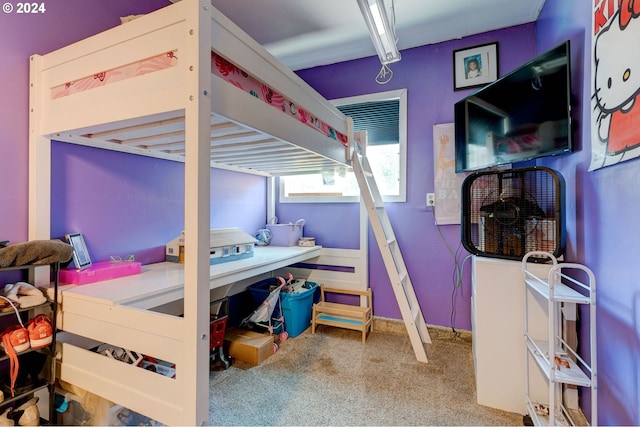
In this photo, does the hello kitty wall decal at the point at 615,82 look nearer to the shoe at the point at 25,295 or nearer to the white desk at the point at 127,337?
the white desk at the point at 127,337

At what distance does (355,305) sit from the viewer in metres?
2.89

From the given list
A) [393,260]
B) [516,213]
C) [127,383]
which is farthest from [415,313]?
[127,383]

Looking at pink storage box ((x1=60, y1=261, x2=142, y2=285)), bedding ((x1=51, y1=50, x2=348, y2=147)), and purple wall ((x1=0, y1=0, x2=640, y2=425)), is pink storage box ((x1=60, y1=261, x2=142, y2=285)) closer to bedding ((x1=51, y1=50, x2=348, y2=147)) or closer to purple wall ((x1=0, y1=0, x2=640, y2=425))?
purple wall ((x1=0, y1=0, x2=640, y2=425))

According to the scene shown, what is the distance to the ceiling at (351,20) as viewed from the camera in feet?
7.06

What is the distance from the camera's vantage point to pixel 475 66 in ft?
8.13

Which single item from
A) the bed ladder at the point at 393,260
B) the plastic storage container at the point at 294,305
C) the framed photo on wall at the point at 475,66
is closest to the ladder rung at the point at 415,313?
the bed ladder at the point at 393,260

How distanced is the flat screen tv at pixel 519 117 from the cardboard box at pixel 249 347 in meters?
2.10

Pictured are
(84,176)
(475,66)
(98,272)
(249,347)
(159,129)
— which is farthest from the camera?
(475,66)

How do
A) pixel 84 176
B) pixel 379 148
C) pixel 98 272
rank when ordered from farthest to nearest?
pixel 379 148 → pixel 84 176 → pixel 98 272

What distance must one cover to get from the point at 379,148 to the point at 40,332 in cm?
273

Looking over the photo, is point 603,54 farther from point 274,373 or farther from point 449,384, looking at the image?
point 274,373

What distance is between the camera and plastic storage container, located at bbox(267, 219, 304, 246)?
3.00 metres

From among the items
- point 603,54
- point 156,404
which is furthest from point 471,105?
point 156,404

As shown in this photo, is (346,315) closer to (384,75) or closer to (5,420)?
(5,420)
